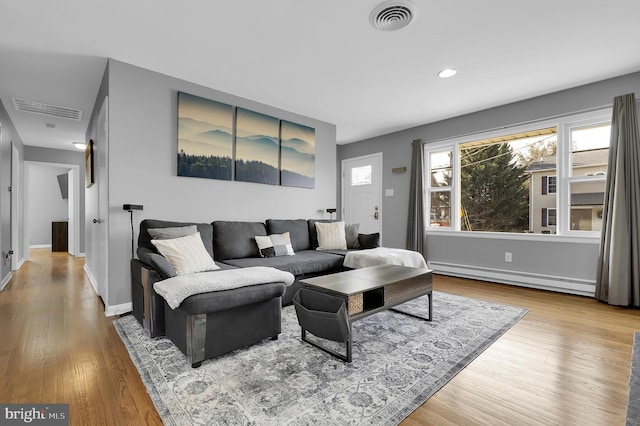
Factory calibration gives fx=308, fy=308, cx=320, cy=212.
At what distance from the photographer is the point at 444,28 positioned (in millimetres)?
2541

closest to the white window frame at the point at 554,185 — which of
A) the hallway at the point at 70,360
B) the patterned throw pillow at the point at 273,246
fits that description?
the patterned throw pillow at the point at 273,246

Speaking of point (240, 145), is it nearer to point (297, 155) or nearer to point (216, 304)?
point (297, 155)

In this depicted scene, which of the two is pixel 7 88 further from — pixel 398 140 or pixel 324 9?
pixel 398 140

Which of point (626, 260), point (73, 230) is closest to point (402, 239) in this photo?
point (626, 260)

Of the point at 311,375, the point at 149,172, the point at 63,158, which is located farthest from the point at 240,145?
the point at 63,158

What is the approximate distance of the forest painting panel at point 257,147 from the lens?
3912mm

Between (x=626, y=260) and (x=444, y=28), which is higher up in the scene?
(x=444, y=28)

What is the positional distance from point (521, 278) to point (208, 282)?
4096 millimetres

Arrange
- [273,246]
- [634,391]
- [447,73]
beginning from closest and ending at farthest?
1. [634,391]
2. [447,73]
3. [273,246]

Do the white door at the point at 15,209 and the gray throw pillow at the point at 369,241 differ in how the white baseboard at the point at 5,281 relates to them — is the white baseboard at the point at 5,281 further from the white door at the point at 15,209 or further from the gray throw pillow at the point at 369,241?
the gray throw pillow at the point at 369,241

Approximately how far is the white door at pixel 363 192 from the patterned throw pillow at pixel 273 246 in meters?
2.74

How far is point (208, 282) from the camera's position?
1.96m

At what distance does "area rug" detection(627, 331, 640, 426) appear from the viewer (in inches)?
58.1

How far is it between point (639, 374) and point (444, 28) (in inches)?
108
